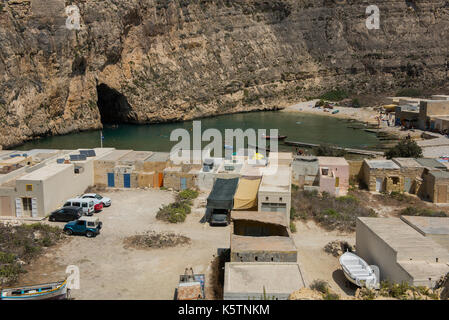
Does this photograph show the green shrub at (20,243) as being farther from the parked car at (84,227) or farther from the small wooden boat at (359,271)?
the small wooden boat at (359,271)

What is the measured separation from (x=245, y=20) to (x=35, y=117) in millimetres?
40447

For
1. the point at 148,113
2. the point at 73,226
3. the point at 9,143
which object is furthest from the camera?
the point at 148,113

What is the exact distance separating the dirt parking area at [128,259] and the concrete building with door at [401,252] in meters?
6.24

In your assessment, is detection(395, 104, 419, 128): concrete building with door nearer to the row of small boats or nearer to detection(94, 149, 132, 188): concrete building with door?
detection(94, 149, 132, 188): concrete building with door

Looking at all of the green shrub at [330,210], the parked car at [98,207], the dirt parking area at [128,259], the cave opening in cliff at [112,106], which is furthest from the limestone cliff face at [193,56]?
the green shrub at [330,210]

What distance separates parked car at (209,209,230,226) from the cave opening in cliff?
141 ft

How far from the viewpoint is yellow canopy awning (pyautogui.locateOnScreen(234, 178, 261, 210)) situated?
24000 millimetres

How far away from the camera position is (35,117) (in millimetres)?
54500

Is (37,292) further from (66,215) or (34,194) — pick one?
(34,194)

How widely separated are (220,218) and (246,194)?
1.77 meters

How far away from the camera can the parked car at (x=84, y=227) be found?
22.8 meters

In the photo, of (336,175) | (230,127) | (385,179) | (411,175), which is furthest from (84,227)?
(230,127)

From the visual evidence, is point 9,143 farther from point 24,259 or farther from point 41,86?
point 24,259
